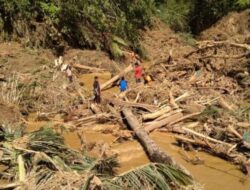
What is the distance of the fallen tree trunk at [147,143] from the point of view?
10.1 m

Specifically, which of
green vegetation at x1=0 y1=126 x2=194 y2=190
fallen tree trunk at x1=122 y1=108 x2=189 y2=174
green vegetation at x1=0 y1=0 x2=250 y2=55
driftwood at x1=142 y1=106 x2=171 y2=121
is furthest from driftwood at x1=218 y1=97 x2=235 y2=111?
green vegetation at x1=0 y1=0 x2=250 y2=55

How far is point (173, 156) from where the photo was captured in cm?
1168

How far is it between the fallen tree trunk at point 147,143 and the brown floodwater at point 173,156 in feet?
0.71

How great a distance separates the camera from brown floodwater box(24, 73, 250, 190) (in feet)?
34.3

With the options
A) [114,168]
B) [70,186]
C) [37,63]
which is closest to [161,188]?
[70,186]

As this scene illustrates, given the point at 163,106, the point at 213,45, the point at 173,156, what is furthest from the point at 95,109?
the point at 213,45

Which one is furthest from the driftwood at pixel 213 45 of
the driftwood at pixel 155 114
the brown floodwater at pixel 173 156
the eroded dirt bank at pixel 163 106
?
the brown floodwater at pixel 173 156

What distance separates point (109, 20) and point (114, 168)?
13.8 m

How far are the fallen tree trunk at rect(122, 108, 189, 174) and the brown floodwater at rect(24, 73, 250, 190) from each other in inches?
8.6

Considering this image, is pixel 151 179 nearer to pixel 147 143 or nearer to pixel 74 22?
pixel 147 143

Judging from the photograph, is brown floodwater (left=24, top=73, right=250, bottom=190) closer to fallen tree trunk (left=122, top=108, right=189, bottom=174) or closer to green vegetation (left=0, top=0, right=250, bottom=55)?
fallen tree trunk (left=122, top=108, right=189, bottom=174)

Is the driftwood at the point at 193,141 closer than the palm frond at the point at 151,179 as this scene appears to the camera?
No

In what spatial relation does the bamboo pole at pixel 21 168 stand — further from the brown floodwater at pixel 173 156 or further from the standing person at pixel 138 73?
the standing person at pixel 138 73

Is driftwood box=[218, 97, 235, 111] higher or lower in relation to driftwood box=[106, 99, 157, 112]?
lower
